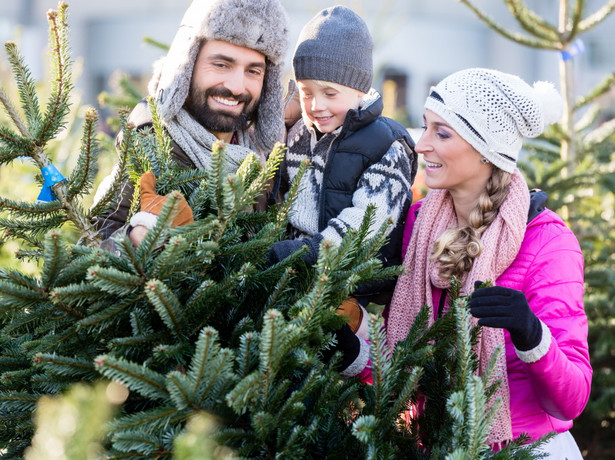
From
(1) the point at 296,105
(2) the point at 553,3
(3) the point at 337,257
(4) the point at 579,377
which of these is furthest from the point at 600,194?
(2) the point at 553,3

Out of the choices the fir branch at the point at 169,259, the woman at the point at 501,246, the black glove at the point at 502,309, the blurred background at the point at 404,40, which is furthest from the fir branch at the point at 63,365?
the blurred background at the point at 404,40

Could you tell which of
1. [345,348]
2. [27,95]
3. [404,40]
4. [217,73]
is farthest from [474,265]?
[404,40]

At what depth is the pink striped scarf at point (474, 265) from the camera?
214 cm

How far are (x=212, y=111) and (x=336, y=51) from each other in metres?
0.56

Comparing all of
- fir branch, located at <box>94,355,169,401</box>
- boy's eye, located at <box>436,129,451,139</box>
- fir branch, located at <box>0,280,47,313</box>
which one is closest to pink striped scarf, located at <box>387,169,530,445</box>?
boy's eye, located at <box>436,129,451,139</box>

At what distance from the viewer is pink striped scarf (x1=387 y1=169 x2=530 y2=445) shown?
214cm

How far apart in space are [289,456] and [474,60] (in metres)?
25.1

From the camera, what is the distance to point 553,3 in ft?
74.1

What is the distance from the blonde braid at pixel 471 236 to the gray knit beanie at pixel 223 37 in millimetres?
925

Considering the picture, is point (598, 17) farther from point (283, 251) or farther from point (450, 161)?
point (283, 251)

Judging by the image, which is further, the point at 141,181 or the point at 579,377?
the point at 579,377

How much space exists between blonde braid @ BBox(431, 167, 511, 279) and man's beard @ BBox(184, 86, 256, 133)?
98 cm

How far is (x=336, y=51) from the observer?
2.68 meters

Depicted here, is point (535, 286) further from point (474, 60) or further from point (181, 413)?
point (474, 60)
